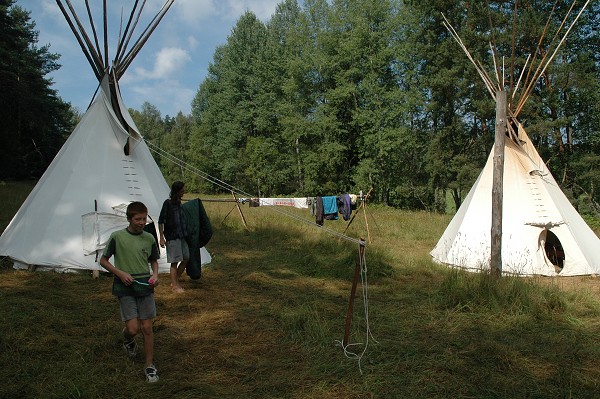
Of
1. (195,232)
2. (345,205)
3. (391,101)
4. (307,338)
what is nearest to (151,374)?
(307,338)

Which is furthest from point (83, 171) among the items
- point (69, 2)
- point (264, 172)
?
point (264, 172)

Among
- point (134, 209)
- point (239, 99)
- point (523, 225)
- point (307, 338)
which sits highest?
point (239, 99)

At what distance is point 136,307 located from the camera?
3.26 meters

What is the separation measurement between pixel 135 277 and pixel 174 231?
2.56 metres

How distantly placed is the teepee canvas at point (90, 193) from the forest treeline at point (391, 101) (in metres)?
10.3

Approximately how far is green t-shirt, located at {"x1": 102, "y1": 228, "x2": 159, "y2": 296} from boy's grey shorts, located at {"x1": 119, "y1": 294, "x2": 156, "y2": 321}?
5 cm

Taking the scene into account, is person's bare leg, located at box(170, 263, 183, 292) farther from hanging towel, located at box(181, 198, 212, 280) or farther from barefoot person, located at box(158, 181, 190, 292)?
hanging towel, located at box(181, 198, 212, 280)

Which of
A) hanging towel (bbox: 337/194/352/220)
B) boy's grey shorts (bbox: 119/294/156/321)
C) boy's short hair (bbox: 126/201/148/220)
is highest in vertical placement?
boy's short hair (bbox: 126/201/148/220)

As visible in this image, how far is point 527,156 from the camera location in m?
8.14

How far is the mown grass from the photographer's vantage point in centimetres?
308

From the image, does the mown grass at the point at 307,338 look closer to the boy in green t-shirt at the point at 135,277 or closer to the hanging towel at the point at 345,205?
the boy in green t-shirt at the point at 135,277

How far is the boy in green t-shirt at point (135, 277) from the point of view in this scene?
10.5 feet

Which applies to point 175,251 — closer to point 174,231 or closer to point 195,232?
point 174,231

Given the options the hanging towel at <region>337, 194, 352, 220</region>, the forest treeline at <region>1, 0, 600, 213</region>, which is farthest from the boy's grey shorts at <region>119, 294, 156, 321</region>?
the forest treeline at <region>1, 0, 600, 213</region>
